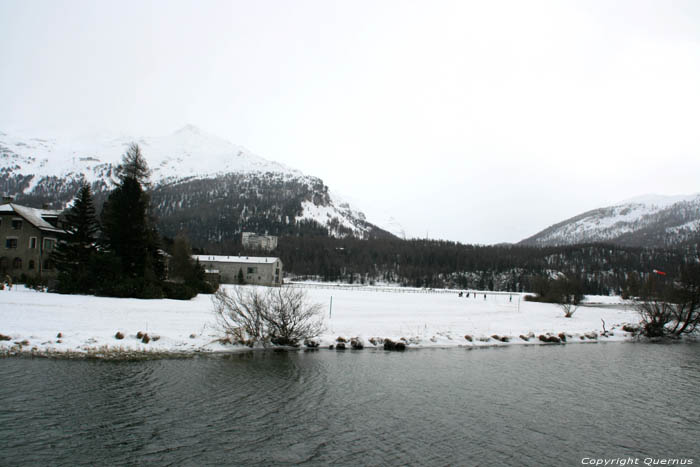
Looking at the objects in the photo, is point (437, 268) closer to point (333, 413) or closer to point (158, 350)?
point (158, 350)

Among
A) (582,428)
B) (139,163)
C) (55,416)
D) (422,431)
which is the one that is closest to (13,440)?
(55,416)

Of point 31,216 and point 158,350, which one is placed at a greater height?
point 31,216

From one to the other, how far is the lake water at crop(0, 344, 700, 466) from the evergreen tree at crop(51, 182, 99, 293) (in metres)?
18.3

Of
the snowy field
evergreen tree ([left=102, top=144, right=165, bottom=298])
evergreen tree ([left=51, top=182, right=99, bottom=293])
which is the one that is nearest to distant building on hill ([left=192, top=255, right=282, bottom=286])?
evergreen tree ([left=51, top=182, right=99, bottom=293])

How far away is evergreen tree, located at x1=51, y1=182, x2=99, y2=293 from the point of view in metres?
34.8

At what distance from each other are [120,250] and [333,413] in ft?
99.0

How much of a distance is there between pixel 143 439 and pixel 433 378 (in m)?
12.1

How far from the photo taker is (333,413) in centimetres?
1381

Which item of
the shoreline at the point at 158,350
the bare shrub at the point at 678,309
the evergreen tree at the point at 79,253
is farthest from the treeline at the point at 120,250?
the bare shrub at the point at 678,309

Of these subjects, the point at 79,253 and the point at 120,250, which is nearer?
the point at 120,250

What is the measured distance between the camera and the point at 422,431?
12.6 m

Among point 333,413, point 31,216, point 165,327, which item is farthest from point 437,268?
point 333,413

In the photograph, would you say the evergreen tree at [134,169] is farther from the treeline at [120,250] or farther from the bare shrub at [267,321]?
the bare shrub at [267,321]

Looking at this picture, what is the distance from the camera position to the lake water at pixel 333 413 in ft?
35.0
